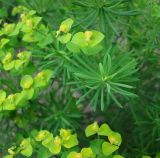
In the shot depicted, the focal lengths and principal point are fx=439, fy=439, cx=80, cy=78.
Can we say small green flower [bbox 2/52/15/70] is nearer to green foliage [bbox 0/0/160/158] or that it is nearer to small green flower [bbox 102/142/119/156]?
green foliage [bbox 0/0/160/158]

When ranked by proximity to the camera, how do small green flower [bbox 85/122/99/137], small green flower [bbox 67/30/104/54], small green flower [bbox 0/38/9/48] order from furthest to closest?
small green flower [bbox 0/38/9/48] → small green flower [bbox 85/122/99/137] → small green flower [bbox 67/30/104/54]

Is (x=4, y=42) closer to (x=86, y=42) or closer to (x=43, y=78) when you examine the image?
(x=43, y=78)

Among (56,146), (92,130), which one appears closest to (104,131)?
(92,130)

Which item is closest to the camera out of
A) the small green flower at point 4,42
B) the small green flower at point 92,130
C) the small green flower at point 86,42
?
the small green flower at point 86,42

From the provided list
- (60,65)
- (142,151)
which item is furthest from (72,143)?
(142,151)

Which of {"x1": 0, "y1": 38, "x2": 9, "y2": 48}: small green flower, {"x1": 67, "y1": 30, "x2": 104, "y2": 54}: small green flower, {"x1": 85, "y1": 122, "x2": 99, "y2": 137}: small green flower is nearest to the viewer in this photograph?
{"x1": 67, "y1": 30, "x2": 104, "y2": 54}: small green flower

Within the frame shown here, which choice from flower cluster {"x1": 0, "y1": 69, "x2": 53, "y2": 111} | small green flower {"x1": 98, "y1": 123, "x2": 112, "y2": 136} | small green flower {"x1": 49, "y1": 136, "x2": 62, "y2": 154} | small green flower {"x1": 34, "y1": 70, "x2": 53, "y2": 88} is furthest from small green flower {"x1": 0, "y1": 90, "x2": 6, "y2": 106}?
small green flower {"x1": 98, "y1": 123, "x2": 112, "y2": 136}

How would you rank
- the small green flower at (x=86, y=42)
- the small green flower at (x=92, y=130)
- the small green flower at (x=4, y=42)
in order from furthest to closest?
1. the small green flower at (x=4, y=42)
2. the small green flower at (x=92, y=130)
3. the small green flower at (x=86, y=42)

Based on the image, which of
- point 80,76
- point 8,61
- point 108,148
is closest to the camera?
point 80,76

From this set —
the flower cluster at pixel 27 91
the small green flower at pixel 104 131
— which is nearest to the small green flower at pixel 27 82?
the flower cluster at pixel 27 91

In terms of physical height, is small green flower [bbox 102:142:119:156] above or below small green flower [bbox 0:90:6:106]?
below

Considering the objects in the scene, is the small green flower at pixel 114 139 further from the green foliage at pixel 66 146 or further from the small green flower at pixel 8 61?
the small green flower at pixel 8 61

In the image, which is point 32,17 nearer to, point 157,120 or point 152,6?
point 152,6
